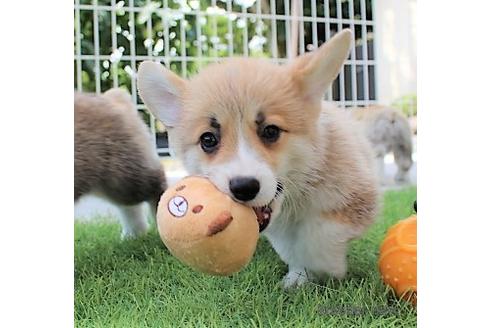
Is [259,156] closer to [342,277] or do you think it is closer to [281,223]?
[281,223]

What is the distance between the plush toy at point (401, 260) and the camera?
5.19 ft

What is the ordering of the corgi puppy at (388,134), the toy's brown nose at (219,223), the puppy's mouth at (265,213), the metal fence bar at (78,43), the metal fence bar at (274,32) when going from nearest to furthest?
the toy's brown nose at (219,223)
the puppy's mouth at (265,213)
the metal fence bar at (78,43)
the metal fence bar at (274,32)
the corgi puppy at (388,134)

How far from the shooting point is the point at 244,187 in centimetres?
136

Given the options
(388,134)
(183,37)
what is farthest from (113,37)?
(388,134)

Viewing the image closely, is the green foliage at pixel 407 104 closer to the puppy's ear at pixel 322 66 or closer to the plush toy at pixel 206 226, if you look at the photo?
the puppy's ear at pixel 322 66

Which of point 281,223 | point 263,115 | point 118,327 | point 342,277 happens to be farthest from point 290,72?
point 118,327

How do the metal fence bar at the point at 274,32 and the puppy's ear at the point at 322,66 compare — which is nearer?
the puppy's ear at the point at 322,66

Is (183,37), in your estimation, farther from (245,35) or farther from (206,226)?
(206,226)

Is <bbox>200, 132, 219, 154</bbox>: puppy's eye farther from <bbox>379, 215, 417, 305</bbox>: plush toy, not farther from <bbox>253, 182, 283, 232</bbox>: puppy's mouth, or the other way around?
<bbox>379, 215, 417, 305</bbox>: plush toy

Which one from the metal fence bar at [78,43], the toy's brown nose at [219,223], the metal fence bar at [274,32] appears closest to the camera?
the toy's brown nose at [219,223]

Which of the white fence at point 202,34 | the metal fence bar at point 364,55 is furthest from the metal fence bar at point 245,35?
the metal fence bar at point 364,55

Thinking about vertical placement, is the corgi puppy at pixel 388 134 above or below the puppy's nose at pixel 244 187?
above

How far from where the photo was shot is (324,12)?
5.42ft

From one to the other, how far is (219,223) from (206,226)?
0.02m
